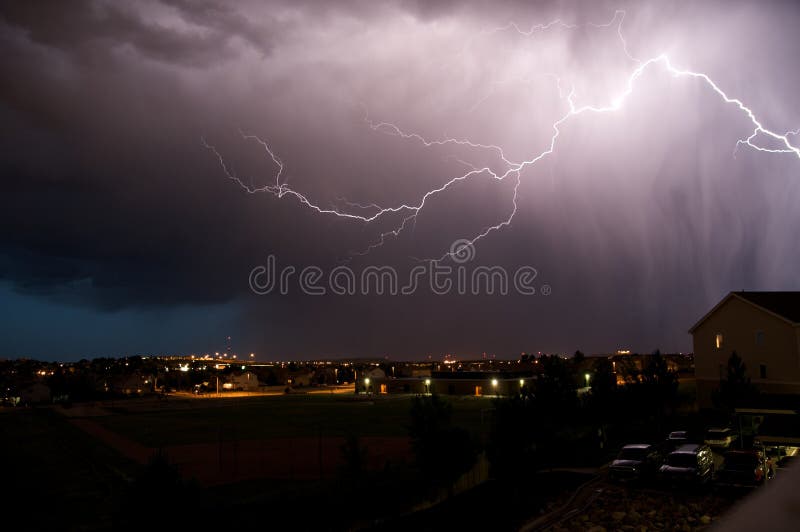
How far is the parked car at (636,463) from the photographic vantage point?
23.0 metres

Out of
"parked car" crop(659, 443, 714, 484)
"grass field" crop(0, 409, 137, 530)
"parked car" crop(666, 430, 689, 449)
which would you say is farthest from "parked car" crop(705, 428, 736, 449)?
"grass field" crop(0, 409, 137, 530)

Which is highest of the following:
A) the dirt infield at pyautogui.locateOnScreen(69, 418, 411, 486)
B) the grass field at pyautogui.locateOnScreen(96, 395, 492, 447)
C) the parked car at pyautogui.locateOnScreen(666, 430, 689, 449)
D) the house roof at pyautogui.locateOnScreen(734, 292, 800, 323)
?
the house roof at pyautogui.locateOnScreen(734, 292, 800, 323)

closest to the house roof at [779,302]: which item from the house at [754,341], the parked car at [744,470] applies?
the house at [754,341]

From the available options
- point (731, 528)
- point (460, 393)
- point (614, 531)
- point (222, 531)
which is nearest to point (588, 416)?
point (614, 531)

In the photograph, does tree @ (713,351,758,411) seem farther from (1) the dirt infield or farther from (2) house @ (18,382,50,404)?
(2) house @ (18,382,50,404)

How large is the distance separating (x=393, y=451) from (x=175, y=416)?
35102 millimetres

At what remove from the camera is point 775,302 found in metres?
43.7

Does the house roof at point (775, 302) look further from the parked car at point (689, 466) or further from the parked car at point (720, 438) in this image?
the parked car at point (689, 466)

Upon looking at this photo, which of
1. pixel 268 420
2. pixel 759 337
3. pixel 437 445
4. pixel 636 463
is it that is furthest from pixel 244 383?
pixel 636 463

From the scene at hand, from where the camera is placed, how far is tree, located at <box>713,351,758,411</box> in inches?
1489

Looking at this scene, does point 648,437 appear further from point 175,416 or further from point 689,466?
point 175,416

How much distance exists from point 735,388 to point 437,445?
25.6 metres

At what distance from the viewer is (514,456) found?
81.7 ft

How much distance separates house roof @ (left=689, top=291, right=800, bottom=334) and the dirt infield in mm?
26244
